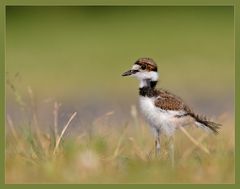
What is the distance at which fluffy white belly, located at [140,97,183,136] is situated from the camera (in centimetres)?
737

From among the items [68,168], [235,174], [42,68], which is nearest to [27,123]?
[68,168]

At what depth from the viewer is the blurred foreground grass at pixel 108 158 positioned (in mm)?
6535

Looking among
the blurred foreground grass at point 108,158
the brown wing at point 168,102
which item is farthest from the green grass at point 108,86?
the brown wing at point 168,102

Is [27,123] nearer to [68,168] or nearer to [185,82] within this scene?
[68,168]

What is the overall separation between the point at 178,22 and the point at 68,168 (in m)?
10.4

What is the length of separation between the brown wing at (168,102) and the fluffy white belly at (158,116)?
3 centimetres

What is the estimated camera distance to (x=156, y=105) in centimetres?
737

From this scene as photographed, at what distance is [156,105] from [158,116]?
3.1 inches

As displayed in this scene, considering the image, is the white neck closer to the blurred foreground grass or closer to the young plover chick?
the young plover chick

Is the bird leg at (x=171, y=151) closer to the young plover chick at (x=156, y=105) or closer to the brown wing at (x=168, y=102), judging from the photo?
the young plover chick at (x=156, y=105)

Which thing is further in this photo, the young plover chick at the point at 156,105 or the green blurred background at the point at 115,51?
the green blurred background at the point at 115,51

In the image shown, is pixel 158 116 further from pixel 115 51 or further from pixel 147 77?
pixel 115 51

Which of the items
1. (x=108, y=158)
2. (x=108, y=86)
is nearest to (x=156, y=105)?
(x=108, y=158)

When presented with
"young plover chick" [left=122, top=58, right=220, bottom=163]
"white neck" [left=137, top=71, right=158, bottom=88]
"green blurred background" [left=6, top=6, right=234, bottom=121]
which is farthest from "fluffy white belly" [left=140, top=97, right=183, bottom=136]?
"green blurred background" [left=6, top=6, right=234, bottom=121]
